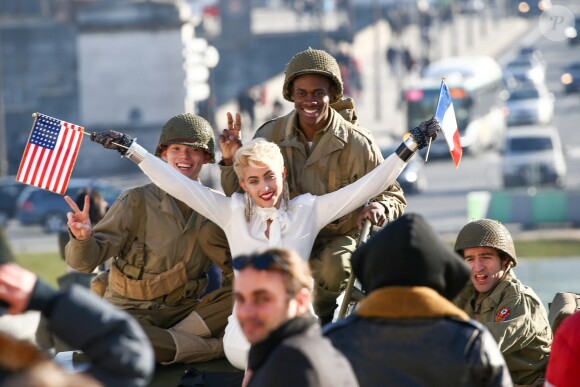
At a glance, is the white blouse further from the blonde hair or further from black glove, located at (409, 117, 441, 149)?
the blonde hair

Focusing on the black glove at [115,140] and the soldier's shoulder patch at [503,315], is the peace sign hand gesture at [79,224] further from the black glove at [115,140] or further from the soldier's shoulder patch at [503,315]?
the soldier's shoulder patch at [503,315]

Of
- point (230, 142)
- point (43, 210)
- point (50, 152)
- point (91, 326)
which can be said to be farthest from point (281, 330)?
point (43, 210)

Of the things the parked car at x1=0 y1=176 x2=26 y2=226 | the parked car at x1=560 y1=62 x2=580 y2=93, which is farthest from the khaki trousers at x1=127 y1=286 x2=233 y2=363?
the parked car at x1=560 y1=62 x2=580 y2=93

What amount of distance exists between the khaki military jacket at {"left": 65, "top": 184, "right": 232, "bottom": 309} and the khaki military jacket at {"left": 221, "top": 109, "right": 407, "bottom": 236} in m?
0.34

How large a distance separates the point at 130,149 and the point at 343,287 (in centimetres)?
138

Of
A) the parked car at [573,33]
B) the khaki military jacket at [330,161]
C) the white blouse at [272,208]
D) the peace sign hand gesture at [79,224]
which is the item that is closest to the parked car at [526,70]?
the parked car at [573,33]

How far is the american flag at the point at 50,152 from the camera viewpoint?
975cm

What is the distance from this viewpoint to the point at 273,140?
943 centimetres

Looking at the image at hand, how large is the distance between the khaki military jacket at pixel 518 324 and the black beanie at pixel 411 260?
9.32ft

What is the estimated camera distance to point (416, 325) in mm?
6031

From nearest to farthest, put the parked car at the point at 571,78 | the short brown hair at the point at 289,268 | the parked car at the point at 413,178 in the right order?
the short brown hair at the point at 289,268 → the parked car at the point at 413,178 → the parked car at the point at 571,78

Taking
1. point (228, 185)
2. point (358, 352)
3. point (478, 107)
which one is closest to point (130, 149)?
point (228, 185)

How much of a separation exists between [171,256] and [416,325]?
3452 millimetres

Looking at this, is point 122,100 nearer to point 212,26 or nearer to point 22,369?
point 212,26
